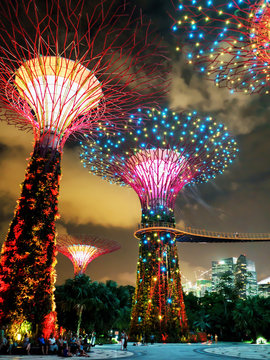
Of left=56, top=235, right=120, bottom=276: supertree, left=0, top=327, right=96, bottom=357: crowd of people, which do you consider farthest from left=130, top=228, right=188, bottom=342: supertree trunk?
left=56, top=235, right=120, bottom=276: supertree

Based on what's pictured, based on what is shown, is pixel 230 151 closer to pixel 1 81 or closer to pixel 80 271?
pixel 1 81

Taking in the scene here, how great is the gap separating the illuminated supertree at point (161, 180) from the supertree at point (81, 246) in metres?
16.3

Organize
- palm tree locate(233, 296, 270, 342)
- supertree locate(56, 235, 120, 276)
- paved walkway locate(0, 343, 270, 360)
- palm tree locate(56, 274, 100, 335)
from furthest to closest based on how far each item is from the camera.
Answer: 1. supertree locate(56, 235, 120, 276)
2. palm tree locate(233, 296, 270, 342)
3. palm tree locate(56, 274, 100, 335)
4. paved walkway locate(0, 343, 270, 360)

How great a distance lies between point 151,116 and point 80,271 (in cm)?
2529

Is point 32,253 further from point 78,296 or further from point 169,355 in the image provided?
point 78,296

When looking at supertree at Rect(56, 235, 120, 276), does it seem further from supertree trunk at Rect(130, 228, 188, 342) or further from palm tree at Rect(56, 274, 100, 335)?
supertree trunk at Rect(130, 228, 188, 342)

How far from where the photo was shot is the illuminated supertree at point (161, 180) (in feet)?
86.0

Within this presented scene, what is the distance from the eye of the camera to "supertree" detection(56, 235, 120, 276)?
4381 centimetres

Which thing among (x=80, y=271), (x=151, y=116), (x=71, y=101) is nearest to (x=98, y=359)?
(x=71, y=101)

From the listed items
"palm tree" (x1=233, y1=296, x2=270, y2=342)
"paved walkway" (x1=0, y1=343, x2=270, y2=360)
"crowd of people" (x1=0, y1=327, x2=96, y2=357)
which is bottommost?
"paved walkway" (x1=0, y1=343, x2=270, y2=360)

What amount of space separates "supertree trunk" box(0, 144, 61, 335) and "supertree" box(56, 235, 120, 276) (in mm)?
28531

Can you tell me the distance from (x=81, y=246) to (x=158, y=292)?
A: 20139 millimetres

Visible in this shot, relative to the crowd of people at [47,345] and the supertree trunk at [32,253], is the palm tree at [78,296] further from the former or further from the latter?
the supertree trunk at [32,253]

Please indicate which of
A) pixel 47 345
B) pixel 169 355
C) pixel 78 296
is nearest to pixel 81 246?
pixel 78 296
